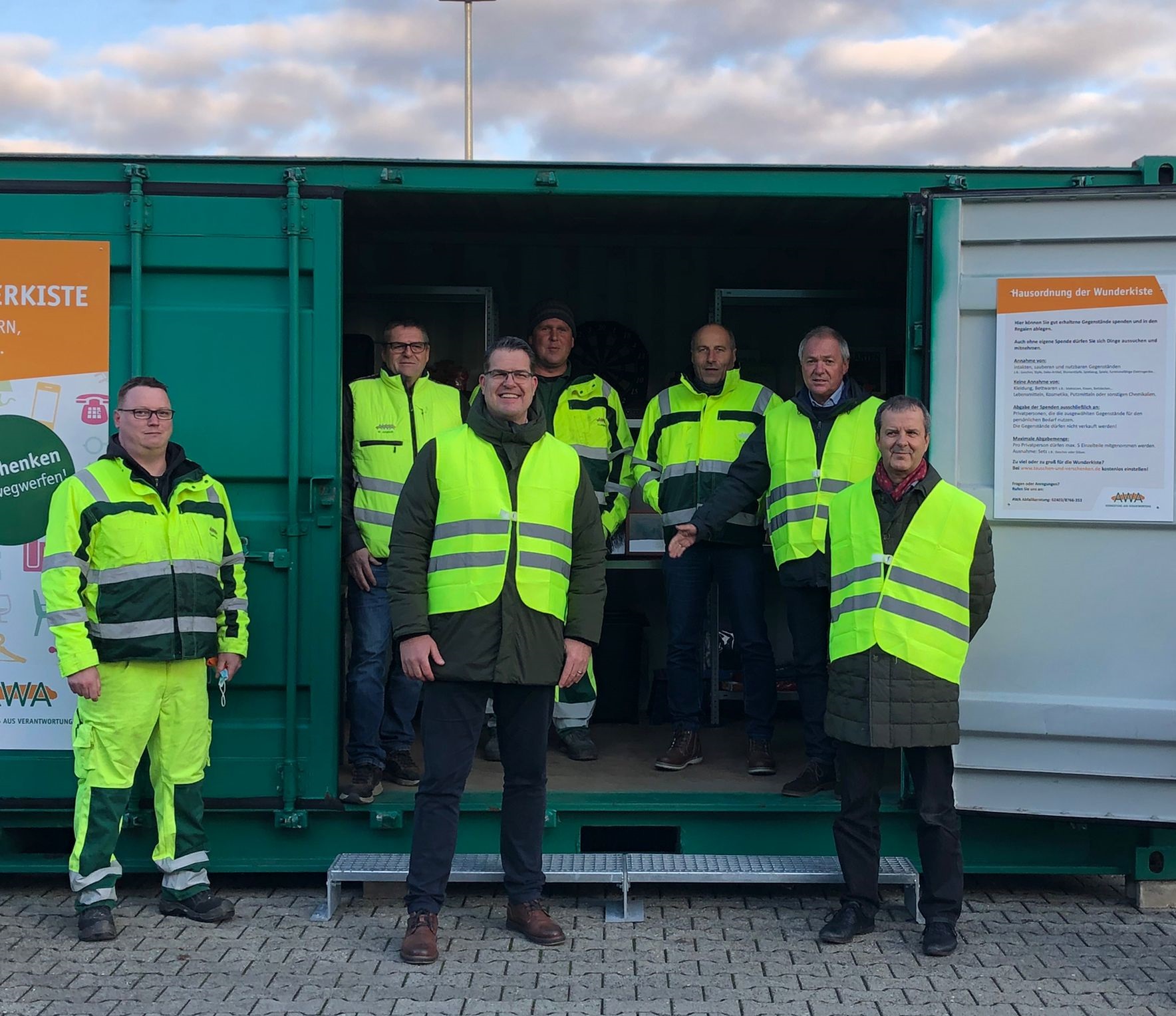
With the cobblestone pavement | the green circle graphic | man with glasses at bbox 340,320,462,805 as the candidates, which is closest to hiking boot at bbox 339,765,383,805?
man with glasses at bbox 340,320,462,805

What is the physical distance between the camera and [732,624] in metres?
5.09

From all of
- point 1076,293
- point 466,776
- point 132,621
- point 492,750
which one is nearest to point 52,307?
point 132,621

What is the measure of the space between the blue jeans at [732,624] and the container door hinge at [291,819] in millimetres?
1640

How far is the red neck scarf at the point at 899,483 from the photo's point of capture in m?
3.87

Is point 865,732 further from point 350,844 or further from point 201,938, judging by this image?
point 201,938

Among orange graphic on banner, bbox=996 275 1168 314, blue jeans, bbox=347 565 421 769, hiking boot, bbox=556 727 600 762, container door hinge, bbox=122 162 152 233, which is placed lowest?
hiking boot, bbox=556 727 600 762

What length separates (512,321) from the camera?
22.3ft

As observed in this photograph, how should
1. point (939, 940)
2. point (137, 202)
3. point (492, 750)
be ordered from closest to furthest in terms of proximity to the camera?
point (939, 940)
point (137, 202)
point (492, 750)

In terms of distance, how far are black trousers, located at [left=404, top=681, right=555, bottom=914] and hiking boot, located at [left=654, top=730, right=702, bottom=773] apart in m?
1.13

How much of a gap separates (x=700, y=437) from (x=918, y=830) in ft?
6.49

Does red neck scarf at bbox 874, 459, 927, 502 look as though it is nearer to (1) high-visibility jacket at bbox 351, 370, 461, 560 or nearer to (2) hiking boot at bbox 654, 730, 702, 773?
(2) hiking boot at bbox 654, 730, 702, 773

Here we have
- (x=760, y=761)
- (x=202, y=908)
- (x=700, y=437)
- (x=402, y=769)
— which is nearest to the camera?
(x=202, y=908)

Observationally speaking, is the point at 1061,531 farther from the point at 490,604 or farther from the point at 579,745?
the point at 579,745

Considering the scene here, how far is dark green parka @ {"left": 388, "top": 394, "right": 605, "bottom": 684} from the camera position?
3762mm
